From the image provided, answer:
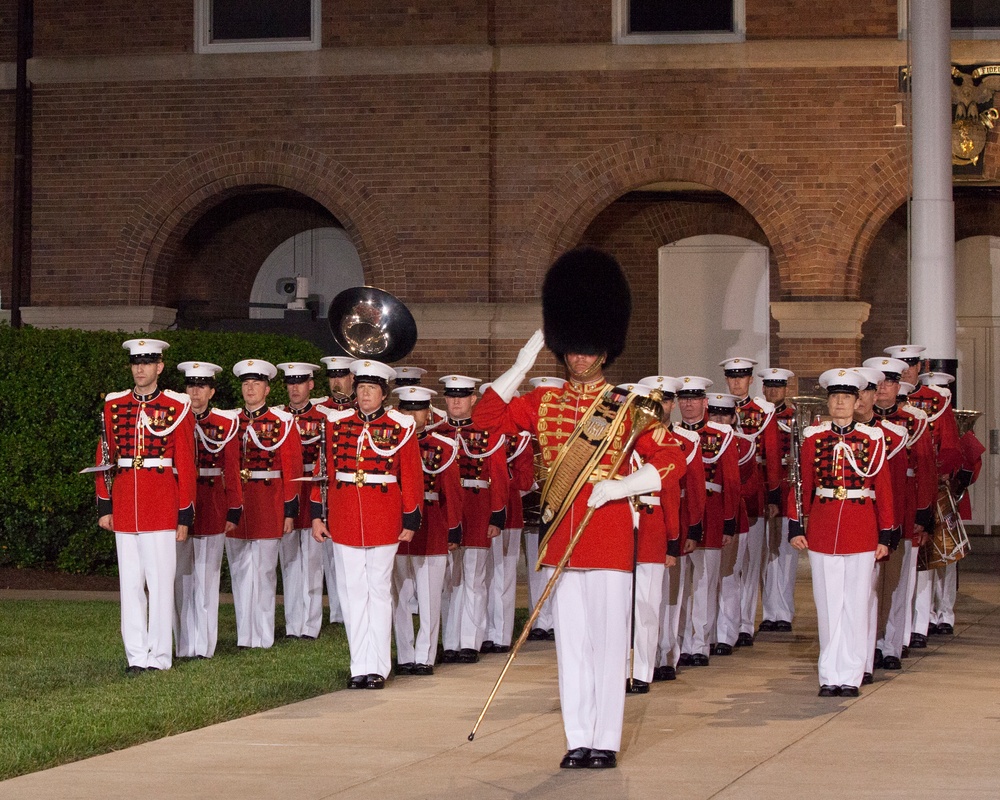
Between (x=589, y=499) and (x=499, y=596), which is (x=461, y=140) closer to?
(x=499, y=596)

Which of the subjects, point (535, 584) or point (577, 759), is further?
Result: point (535, 584)

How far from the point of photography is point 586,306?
7664 mm

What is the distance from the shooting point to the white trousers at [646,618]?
970cm

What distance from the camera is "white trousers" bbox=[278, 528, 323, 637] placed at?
473 inches

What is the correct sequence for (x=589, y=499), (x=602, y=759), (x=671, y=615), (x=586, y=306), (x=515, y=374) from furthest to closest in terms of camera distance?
(x=671, y=615) → (x=586, y=306) → (x=515, y=374) → (x=589, y=499) → (x=602, y=759)

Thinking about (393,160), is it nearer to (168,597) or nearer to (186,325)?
(186,325)

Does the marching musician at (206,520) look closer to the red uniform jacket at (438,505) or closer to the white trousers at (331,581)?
the red uniform jacket at (438,505)

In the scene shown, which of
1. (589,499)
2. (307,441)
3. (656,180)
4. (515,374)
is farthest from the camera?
(656,180)

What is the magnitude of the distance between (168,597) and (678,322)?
1147 cm

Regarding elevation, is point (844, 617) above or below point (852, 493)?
below

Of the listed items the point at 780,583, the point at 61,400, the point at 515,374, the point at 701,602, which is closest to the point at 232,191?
the point at 61,400

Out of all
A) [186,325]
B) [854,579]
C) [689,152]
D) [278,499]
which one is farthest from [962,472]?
[186,325]

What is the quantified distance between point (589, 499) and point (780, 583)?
19.8 ft

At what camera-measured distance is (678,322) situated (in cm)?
2059
